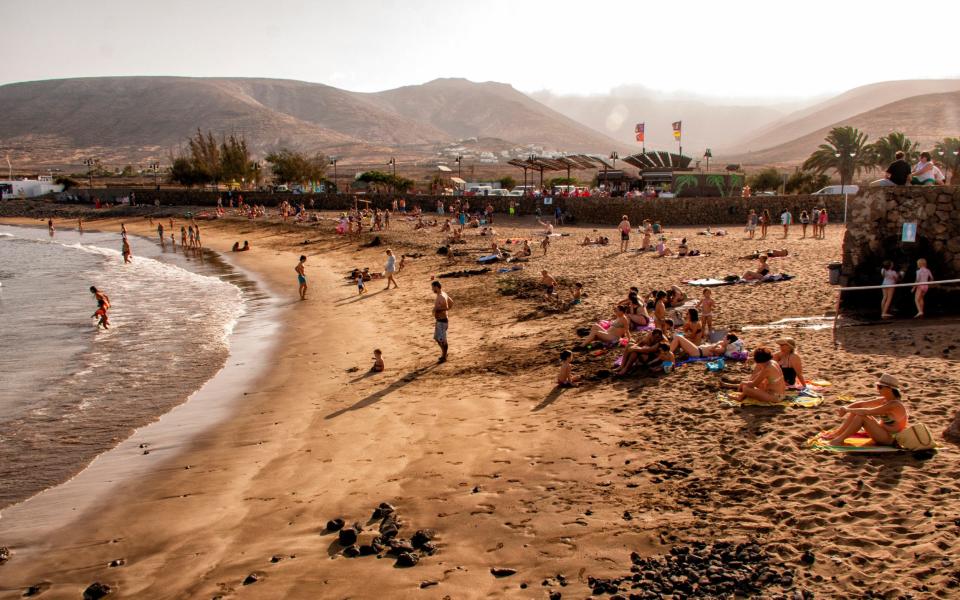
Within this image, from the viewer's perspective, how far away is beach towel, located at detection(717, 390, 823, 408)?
778 centimetres

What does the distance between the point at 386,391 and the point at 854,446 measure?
6.75 metres

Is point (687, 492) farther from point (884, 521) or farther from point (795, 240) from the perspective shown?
point (795, 240)

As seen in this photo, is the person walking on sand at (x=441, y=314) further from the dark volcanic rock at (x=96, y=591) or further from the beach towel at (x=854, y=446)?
the dark volcanic rock at (x=96, y=591)

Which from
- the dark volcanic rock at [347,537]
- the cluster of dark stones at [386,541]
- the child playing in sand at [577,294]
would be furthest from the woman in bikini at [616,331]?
the dark volcanic rock at [347,537]

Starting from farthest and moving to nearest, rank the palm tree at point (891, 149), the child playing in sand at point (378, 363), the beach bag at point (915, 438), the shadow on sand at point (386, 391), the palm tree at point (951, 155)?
the palm tree at point (891, 149), the palm tree at point (951, 155), the child playing in sand at point (378, 363), the shadow on sand at point (386, 391), the beach bag at point (915, 438)

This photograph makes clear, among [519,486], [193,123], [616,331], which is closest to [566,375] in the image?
[616,331]

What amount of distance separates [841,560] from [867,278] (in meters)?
10.1

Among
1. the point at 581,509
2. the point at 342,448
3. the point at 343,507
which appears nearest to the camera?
the point at 581,509

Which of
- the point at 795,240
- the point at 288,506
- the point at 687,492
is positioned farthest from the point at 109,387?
the point at 795,240

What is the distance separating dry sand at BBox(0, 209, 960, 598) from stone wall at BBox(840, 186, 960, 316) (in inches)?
53.8

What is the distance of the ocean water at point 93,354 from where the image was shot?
9.44 m

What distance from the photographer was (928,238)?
41.2 ft

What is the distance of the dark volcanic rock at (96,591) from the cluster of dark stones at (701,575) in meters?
4.15

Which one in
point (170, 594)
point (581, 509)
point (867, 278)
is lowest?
point (170, 594)
